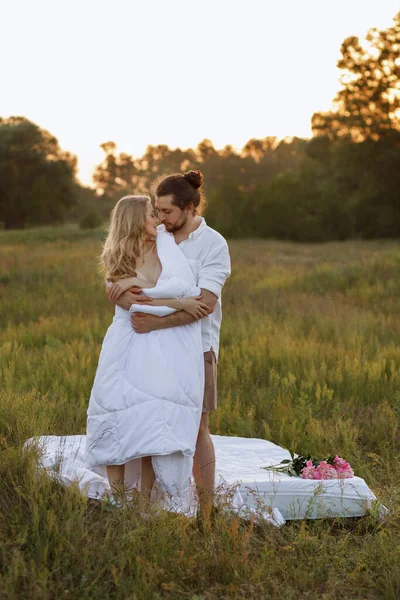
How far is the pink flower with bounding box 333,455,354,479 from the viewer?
16.0ft

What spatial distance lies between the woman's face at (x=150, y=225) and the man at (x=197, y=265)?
0.25 ft

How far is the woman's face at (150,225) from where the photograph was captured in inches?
169

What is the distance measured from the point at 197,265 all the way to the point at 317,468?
1.69 meters

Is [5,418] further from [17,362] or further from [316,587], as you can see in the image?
[17,362]

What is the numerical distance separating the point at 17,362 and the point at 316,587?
17.0 feet

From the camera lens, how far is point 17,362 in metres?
8.09

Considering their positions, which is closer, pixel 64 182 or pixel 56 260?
pixel 56 260

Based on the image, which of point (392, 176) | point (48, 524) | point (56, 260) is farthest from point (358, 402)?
point (392, 176)

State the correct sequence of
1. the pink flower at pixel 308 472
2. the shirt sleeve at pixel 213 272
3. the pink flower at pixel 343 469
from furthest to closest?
the pink flower at pixel 308 472
the pink flower at pixel 343 469
the shirt sleeve at pixel 213 272

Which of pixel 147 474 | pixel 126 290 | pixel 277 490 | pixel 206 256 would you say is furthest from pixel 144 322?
pixel 277 490

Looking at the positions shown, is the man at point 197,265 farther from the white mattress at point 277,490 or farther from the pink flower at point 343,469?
the pink flower at point 343,469

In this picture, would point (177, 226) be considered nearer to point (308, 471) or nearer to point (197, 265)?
point (197, 265)

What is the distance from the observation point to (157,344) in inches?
169

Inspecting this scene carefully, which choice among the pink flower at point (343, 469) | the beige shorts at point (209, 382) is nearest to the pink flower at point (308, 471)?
the pink flower at point (343, 469)
